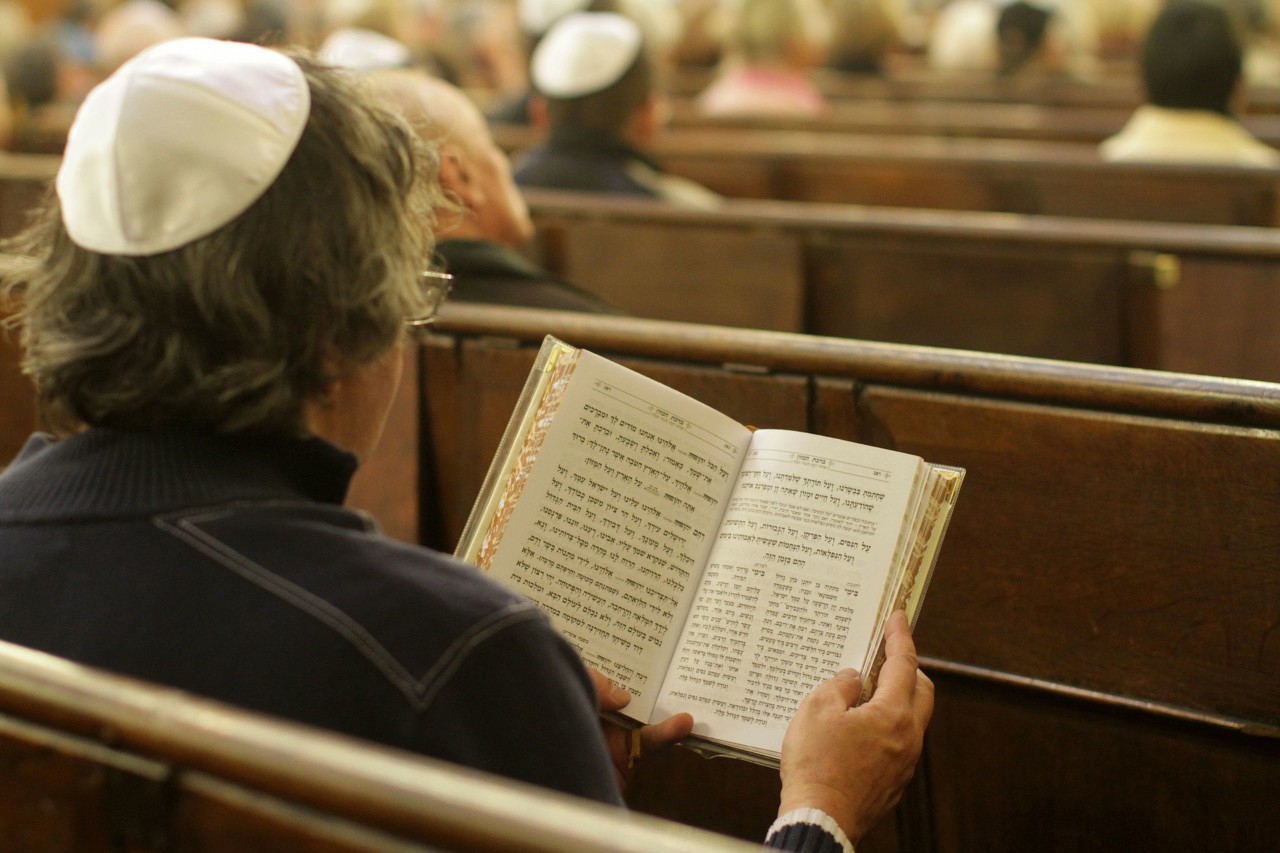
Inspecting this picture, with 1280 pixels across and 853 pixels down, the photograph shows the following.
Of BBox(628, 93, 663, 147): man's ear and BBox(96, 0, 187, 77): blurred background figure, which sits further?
BBox(96, 0, 187, 77): blurred background figure

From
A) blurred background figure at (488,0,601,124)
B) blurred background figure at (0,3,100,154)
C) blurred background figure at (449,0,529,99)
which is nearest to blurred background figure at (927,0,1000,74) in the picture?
blurred background figure at (449,0,529,99)

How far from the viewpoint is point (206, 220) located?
100 cm

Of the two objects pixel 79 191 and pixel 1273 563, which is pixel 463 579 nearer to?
pixel 79 191

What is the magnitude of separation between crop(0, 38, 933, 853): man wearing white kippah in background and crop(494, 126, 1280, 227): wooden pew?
10.2ft

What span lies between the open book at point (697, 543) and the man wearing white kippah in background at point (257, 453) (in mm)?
111

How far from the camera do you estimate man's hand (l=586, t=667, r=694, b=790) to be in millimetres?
1229

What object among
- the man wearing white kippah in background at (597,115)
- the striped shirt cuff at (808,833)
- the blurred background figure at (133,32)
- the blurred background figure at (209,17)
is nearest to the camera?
the striped shirt cuff at (808,833)

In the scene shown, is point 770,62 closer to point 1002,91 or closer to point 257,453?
point 1002,91

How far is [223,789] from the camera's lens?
0.81 m

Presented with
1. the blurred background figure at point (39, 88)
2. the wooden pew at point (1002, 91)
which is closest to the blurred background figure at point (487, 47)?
the wooden pew at point (1002, 91)

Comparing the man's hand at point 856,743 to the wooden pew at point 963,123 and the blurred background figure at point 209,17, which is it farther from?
the blurred background figure at point 209,17

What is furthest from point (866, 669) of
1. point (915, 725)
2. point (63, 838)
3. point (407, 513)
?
point (407, 513)

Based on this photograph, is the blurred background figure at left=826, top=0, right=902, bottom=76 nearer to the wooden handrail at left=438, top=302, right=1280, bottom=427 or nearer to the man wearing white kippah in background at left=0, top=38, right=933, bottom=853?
the wooden handrail at left=438, top=302, right=1280, bottom=427

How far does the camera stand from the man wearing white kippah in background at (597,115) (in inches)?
145
